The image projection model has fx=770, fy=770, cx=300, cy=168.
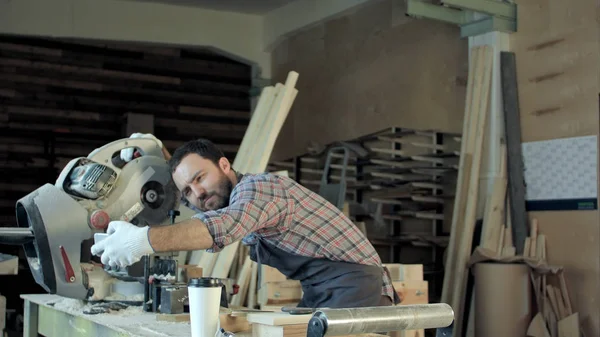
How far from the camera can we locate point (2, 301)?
11.5ft

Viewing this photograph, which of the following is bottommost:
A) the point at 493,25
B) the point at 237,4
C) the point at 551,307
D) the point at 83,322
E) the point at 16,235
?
the point at 551,307

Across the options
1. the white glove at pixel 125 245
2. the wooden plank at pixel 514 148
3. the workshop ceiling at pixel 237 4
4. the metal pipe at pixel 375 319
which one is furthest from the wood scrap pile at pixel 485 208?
the white glove at pixel 125 245

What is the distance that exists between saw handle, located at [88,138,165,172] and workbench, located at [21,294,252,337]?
2.10ft

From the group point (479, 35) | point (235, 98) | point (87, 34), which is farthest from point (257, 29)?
point (479, 35)

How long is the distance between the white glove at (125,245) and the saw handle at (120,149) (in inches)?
46.4

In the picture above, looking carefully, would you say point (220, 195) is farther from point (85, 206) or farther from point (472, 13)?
point (472, 13)

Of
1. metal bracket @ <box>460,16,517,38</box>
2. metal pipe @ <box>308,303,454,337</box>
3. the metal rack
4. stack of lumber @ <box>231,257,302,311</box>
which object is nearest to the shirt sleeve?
metal pipe @ <box>308,303,454,337</box>

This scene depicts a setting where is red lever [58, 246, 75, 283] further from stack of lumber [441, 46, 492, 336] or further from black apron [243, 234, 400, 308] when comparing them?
stack of lumber [441, 46, 492, 336]

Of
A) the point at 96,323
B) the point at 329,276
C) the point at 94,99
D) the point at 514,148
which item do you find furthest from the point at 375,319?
the point at 94,99

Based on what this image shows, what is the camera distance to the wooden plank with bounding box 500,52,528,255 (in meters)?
5.88

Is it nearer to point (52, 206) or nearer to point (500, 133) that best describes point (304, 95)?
point (500, 133)

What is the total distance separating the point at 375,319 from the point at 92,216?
181 centimetres

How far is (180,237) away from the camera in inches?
90.0

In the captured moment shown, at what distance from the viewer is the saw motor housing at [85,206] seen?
324 cm
